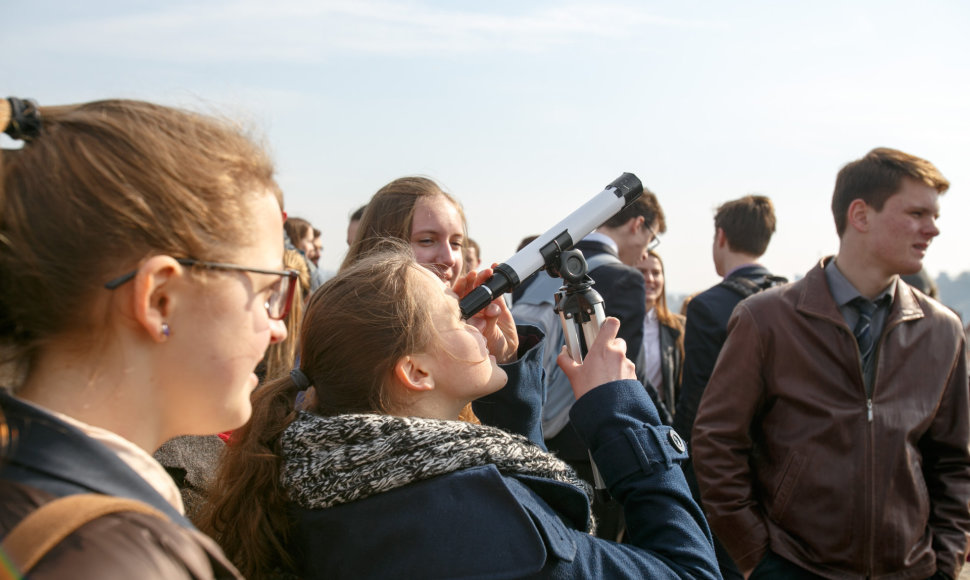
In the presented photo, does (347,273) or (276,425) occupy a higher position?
(347,273)

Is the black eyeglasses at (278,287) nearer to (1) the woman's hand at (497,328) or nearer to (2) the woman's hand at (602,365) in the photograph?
(2) the woman's hand at (602,365)

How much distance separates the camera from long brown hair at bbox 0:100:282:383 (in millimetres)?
1158

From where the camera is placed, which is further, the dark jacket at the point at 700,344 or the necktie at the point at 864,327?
the dark jacket at the point at 700,344

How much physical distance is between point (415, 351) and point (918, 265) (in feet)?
9.13

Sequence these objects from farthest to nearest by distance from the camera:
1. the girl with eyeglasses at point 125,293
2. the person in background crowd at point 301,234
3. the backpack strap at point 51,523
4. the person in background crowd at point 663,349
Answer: the person in background crowd at point 301,234 < the person in background crowd at point 663,349 < the girl with eyeglasses at point 125,293 < the backpack strap at point 51,523

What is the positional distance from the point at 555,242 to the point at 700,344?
2232 mm

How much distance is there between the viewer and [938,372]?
350 cm

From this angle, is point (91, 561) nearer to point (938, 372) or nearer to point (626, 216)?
point (938, 372)

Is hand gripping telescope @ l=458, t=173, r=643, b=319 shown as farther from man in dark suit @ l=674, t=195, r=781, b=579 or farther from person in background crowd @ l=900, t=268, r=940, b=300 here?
person in background crowd @ l=900, t=268, r=940, b=300

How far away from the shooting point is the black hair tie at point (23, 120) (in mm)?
1171

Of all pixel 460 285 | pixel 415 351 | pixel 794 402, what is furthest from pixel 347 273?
pixel 794 402

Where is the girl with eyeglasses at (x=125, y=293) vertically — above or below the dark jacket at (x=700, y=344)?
above

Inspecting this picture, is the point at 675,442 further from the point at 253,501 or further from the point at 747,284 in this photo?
the point at 747,284

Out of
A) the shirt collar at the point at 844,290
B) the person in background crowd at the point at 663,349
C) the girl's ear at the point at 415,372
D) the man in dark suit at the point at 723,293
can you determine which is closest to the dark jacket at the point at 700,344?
the man in dark suit at the point at 723,293
